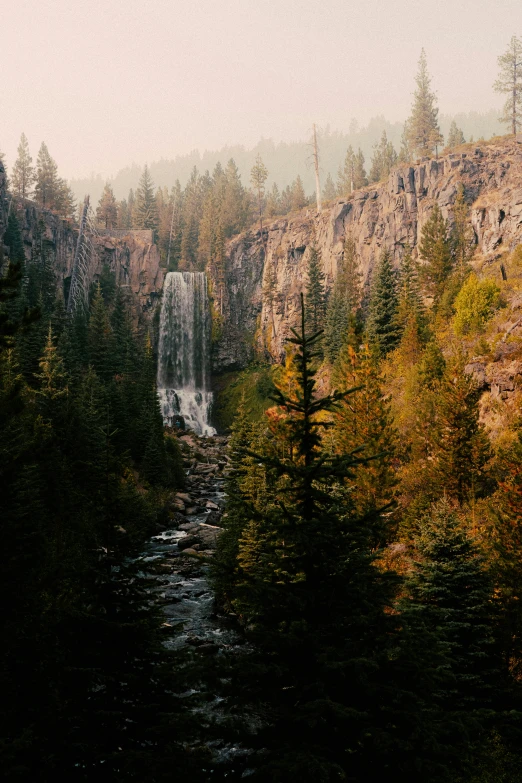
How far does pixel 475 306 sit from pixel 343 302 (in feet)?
102

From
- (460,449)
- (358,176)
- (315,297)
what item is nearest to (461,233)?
(315,297)

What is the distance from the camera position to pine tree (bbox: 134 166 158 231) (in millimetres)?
107188

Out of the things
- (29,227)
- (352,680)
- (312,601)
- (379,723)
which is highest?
(29,227)

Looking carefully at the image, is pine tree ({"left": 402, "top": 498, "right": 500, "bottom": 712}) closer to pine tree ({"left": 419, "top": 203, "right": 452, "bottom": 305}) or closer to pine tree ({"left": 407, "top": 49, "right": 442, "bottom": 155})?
pine tree ({"left": 419, "top": 203, "right": 452, "bottom": 305})

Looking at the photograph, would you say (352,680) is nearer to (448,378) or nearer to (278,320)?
(448,378)

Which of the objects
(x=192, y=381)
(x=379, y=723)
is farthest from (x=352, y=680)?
(x=192, y=381)

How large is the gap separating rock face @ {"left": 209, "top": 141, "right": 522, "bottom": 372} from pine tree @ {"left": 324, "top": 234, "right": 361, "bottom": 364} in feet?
8.75

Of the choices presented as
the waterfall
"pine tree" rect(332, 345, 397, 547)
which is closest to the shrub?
"pine tree" rect(332, 345, 397, 547)

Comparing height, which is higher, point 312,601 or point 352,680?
point 312,601

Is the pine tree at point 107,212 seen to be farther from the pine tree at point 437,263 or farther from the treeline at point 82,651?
the treeline at point 82,651

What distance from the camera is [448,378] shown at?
2688cm

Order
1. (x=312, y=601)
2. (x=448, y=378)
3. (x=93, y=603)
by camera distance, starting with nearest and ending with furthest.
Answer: (x=312, y=601) → (x=93, y=603) → (x=448, y=378)

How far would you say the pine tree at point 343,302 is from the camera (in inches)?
2621

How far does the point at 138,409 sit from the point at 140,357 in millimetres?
22062
